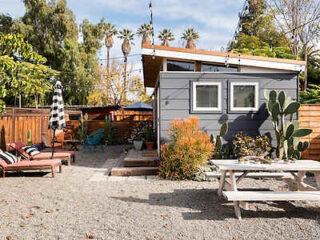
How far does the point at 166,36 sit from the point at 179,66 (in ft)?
90.9

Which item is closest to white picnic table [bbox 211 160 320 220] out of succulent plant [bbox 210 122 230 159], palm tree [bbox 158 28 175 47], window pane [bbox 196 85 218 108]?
succulent plant [bbox 210 122 230 159]

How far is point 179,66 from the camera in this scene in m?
8.02

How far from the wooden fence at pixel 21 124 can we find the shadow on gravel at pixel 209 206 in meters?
6.50

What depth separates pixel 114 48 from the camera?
33.4 m

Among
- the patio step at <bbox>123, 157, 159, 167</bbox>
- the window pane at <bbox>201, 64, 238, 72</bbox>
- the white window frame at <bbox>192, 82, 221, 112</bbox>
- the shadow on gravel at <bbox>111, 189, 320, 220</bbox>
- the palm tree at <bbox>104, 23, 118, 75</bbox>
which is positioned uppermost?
the palm tree at <bbox>104, 23, 118, 75</bbox>

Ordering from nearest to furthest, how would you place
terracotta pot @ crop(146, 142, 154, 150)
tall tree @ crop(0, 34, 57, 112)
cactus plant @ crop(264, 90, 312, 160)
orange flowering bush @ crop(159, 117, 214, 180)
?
1. tall tree @ crop(0, 34, 57, 112)
2. orange flowering bush @ crop(159, 117, 214, 180)
3. cactus plant @ crop(264, 90, 312, 160)
4. terracotta pot @ crop(146, 142, 154, 150)

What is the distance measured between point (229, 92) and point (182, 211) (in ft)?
14.0

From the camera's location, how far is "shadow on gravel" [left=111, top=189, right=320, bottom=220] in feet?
14.2

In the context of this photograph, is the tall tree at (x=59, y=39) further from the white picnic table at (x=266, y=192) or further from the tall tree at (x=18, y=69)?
the white picnic table at (x=266, y=192)

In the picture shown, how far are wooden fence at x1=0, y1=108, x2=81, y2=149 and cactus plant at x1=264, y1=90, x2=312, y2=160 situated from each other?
8600 mm

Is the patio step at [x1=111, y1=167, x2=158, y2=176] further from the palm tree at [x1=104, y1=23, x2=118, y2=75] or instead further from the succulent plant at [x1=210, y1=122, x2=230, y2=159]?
the palm tree at [x1=104, y1=23, x2=118, y2=75]

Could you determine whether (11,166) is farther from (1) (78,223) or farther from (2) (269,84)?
(2) (269,84)

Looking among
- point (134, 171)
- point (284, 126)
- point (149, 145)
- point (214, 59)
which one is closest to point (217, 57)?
point (214, 59)

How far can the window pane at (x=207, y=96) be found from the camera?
776cm
